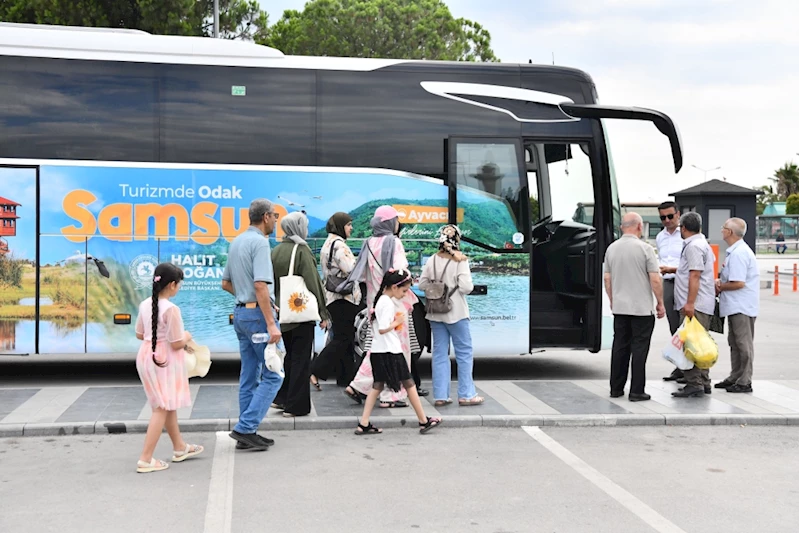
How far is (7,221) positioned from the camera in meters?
9.74

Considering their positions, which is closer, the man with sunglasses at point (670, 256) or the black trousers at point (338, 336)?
the black trousers at point (338, 336)

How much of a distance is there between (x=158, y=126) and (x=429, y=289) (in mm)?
3605

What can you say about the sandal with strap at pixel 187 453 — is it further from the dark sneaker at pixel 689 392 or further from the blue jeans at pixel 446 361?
the dark sneaker at pixel 689 392

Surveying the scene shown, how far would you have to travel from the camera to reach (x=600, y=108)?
34.7ft

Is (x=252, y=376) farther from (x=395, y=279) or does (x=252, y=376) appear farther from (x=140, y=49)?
(x=140, y=49)

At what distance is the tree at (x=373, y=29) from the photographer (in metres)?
48.7

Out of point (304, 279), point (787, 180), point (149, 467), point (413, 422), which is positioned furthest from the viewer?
point (787, 180)

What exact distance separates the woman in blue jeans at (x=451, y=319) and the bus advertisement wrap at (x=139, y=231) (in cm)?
158

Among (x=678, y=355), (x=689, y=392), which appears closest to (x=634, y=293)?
(x=678, y=355)

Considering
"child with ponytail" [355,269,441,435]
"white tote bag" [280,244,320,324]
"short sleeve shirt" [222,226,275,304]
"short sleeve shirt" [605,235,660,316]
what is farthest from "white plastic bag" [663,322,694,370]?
"short sleeve shirt" [222,226,275,304]

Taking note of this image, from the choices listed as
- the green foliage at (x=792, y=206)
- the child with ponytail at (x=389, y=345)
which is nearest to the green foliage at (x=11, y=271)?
the child with ponytail at (x=389, y=345)

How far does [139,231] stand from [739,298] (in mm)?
6276

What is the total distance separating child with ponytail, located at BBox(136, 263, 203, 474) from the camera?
6.49 metres

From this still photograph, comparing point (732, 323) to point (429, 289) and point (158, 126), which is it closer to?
point (429, 289)
